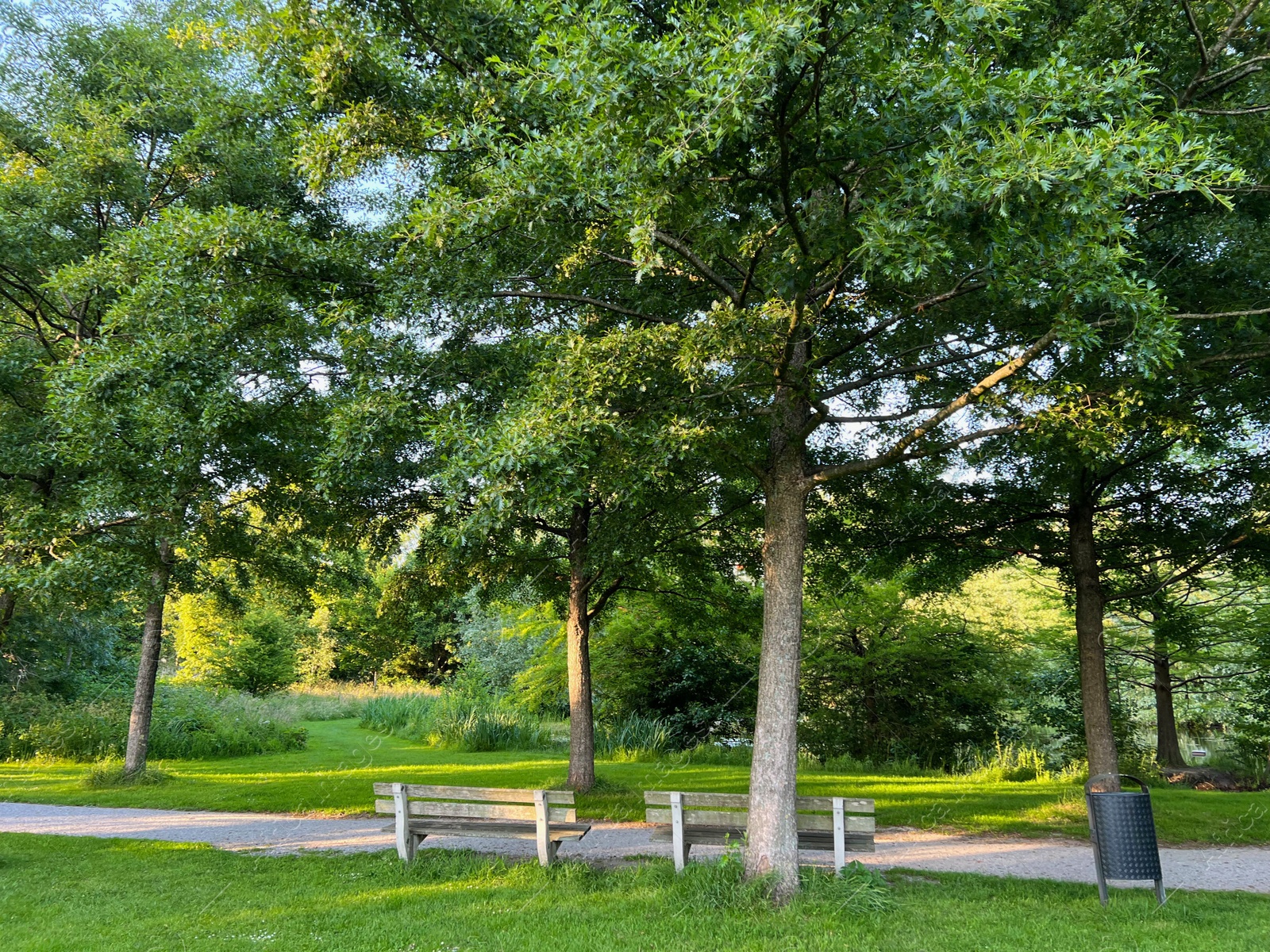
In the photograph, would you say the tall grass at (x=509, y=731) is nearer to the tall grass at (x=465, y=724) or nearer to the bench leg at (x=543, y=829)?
the tall grass at (x=465, y=724)

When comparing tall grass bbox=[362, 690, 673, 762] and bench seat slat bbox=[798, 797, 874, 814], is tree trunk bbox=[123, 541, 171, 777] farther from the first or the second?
bench seat slat bbox=[798, 797, 874, 814]

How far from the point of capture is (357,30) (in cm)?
730

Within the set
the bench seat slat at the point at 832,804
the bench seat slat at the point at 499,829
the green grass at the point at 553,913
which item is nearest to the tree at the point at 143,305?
the green grass at the point at 553,913

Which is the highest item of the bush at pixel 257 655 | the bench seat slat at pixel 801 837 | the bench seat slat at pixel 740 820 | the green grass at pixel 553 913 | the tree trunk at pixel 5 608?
the tree trunk at pixel 5 608

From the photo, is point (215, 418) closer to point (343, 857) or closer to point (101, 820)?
point (343, 857)

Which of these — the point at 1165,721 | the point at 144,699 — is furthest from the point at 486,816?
the point at 1165,721

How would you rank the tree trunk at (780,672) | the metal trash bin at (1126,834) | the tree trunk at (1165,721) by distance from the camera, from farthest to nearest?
1. the tree trunk at (1165,721)
2. the tree trunk at (780,672)
3. the metal trash bin at (1126,834)

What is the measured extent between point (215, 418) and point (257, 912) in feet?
14.0

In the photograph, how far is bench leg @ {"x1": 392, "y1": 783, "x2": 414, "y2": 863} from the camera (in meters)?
7.76

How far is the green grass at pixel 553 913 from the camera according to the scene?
5297 millimetres

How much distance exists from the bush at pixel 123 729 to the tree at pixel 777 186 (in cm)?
1466

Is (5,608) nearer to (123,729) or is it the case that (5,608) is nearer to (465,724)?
(123,729)

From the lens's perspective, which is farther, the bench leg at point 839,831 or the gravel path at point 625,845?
the gravel path at point 625,845

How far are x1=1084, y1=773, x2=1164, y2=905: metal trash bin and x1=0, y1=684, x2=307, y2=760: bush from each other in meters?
18.2
